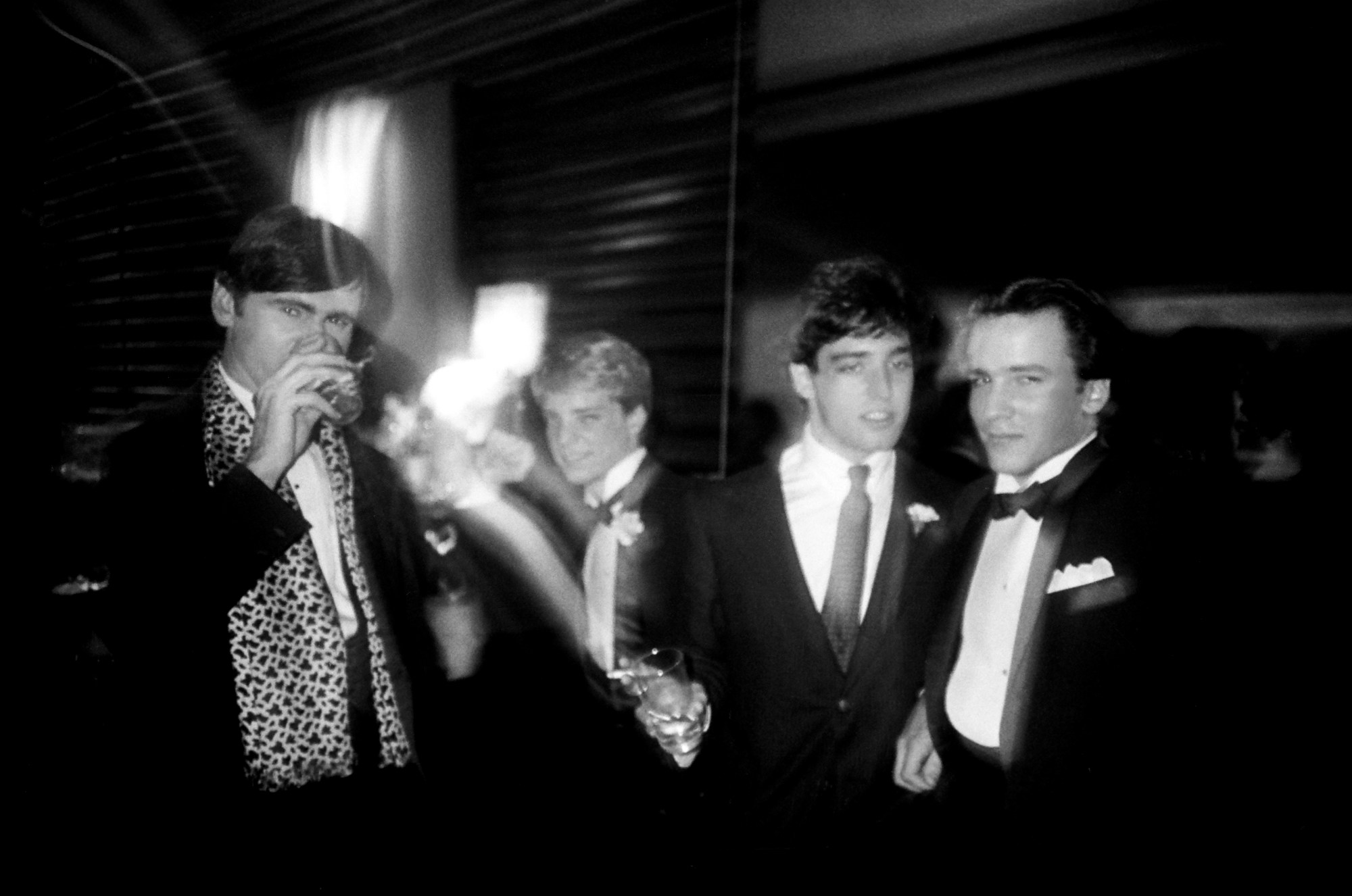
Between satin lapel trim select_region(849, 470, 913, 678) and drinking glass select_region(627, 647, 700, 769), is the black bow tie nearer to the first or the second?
satin lapel trim select_region(849, 470, 913, 678)

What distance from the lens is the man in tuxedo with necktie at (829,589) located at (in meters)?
2.15

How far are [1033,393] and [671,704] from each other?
3.71ft

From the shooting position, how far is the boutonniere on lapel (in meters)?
2.21

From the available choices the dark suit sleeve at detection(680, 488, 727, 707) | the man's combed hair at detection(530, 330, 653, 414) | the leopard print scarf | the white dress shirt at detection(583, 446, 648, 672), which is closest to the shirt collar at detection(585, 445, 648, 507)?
the white dress shirt at detection(583, 446, 648, 672)

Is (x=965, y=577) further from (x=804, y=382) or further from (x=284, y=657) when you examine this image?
(x=284, y=657)

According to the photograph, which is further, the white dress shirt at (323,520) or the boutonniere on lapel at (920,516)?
the boutonniere on lapel at (920,516)

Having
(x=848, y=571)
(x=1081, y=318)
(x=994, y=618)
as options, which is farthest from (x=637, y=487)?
(x=1081, y=318)

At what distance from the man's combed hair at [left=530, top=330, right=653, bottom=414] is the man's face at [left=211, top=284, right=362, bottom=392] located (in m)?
0.88

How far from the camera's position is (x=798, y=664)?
2156 millimetres

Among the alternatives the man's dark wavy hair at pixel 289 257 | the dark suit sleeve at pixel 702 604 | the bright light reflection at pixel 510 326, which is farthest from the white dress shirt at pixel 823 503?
the man's dark wavy hair at pixel 289 257

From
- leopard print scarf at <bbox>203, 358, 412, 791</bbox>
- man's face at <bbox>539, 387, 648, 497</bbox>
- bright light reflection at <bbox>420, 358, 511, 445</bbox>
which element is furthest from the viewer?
man's face at <bbox>539, 387, 648, 497</bbox>

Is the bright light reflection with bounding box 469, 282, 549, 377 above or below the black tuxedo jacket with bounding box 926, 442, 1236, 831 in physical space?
above

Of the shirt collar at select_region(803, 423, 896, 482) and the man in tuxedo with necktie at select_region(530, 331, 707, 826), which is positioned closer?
the shirt collar at select_region(803, 423, 896, 482)

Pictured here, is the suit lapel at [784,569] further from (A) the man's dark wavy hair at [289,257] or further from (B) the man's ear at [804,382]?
(A) the man's dark wavy hair at [289,257]
